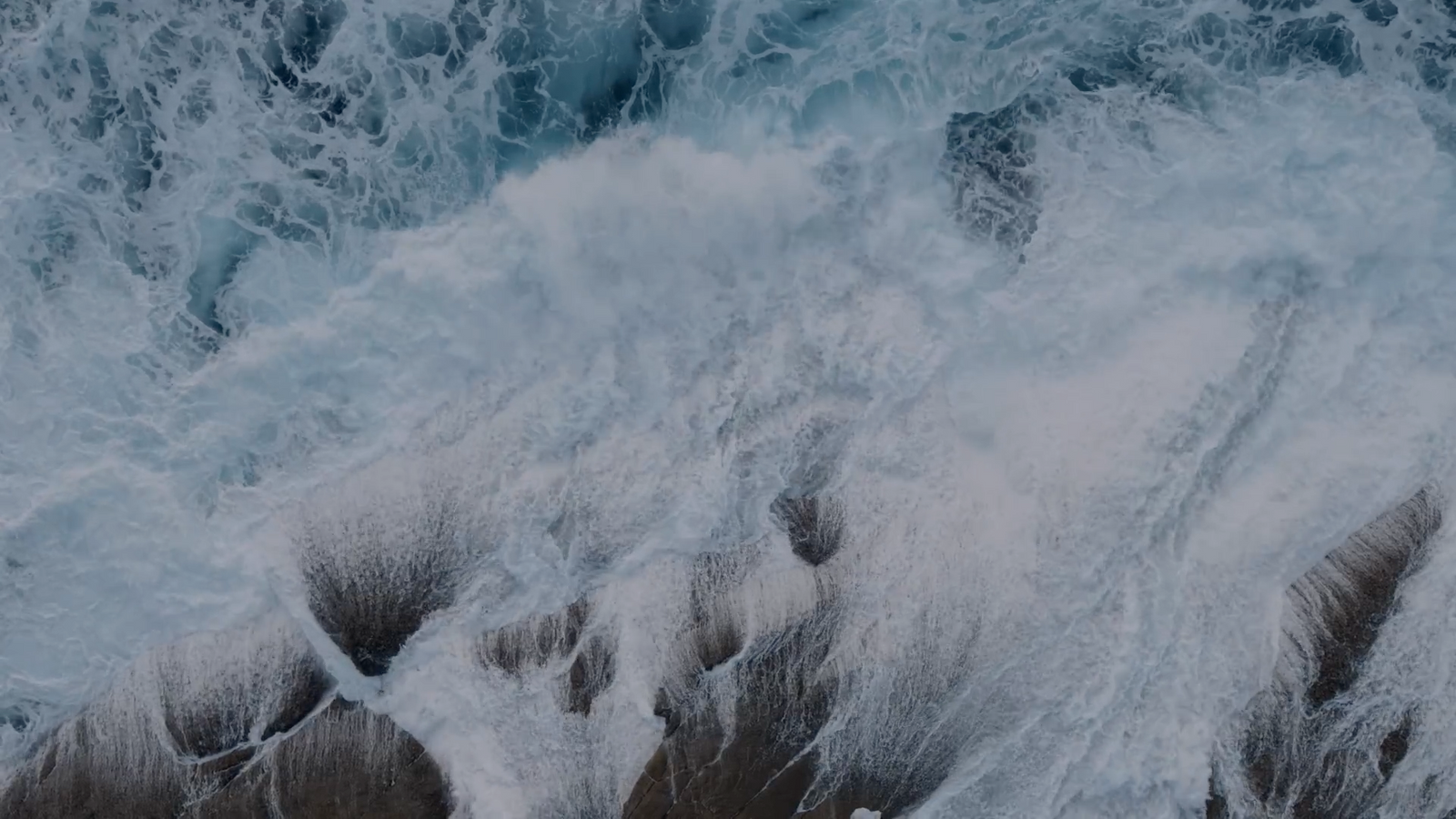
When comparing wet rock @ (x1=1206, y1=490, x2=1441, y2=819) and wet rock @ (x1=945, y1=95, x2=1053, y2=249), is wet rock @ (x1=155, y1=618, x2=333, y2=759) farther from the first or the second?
wet rock @ (x1=1206, y1=490, x2=1441, y2=819)

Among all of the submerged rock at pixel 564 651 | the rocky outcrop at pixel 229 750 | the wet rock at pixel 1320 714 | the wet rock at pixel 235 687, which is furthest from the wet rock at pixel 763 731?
the wet rock at pixel 1320 714

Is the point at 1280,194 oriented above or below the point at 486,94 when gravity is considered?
above

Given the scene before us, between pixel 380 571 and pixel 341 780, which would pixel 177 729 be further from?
pixel 380 571

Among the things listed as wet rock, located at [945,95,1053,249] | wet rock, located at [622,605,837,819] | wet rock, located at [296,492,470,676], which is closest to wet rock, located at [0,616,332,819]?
wet rock, located at [296,492,470,676]

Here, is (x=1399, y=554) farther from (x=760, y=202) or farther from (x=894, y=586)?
(x=760, y=202)

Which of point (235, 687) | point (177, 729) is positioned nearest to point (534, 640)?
point (235, 687)

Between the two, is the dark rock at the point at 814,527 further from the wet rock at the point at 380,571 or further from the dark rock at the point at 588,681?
the wet rock at the point at 380,571

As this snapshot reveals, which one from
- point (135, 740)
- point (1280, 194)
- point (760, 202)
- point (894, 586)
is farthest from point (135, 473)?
point (1280, 194)
